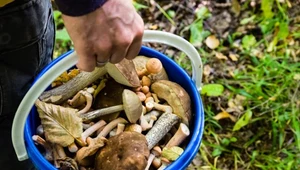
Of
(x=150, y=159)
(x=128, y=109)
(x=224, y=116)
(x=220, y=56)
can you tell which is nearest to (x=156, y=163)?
(x=150, y=159)

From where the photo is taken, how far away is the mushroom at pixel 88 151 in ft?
3.21

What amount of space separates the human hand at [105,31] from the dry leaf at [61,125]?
25cm

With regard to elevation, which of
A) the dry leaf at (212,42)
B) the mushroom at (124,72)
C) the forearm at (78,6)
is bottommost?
the dry leaf at (212,42)

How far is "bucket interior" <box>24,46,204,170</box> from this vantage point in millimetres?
967

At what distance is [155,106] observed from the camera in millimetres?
1095

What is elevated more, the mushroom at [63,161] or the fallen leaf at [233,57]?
the mushroom at [63,161]

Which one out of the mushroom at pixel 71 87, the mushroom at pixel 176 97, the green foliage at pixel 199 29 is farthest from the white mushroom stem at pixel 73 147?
the green foliage at pixel 199 29

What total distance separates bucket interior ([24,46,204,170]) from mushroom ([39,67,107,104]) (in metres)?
0.04

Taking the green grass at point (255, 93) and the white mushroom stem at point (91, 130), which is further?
the green grass at point (255, 93)

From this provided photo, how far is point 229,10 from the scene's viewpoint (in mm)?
1718

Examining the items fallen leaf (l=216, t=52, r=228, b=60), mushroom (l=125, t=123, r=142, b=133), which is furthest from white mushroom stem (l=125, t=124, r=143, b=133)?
fallen leaf (l=216, t=52, r=228, b=60)

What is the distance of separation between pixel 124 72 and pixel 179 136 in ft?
0.56

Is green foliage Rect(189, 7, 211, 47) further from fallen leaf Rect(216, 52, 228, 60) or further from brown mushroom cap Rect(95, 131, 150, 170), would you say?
brown mushroom cap Rect(95, 131, 150, 170)

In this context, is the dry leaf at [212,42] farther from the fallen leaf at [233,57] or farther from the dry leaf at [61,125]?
the dry leaf at [61,125]
